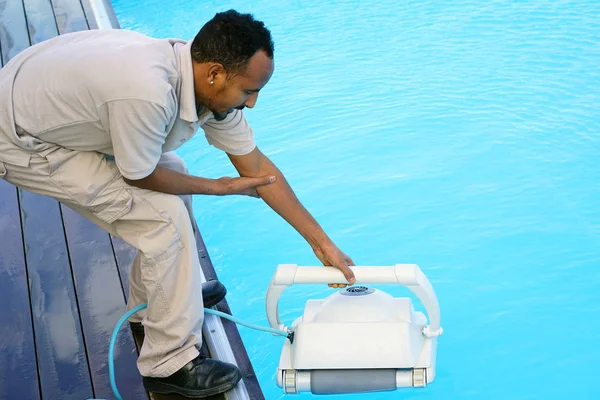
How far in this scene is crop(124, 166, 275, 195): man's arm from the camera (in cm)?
194

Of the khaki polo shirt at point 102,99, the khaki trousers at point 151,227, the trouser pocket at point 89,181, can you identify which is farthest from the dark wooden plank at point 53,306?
the khaki polo shirt at point 102,99

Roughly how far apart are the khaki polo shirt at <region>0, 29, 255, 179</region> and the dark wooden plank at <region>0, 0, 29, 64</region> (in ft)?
9.49

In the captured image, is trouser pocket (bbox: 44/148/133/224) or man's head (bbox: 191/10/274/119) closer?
man's head (bbox: 191/10/274/119)

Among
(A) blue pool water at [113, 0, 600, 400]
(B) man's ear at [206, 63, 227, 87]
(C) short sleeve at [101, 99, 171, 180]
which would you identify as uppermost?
(B) man's ear at [206, 63, 227, 87]

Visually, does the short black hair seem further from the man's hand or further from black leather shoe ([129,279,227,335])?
black leather shoe ([129,279,227,335])

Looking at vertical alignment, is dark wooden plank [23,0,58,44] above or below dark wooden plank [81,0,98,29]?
below

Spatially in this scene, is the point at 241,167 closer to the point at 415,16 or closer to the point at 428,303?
the point at 428,303

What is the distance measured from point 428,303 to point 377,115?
2770mm

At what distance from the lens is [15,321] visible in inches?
97.1

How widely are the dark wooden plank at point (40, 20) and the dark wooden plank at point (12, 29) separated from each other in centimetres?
4

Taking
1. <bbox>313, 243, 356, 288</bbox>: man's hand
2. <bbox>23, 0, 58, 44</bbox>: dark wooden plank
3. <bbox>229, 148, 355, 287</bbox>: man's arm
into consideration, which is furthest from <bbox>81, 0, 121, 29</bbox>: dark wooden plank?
<bbox>313, 243, 356, 288</bbox>: man's hand

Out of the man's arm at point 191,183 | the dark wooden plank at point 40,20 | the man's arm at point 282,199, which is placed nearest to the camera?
the man's arm at point 191,183

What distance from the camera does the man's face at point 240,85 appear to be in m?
1.79

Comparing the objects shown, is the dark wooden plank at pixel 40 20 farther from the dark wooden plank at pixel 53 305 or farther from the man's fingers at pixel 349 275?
the man's fingers at pixel 349 275
